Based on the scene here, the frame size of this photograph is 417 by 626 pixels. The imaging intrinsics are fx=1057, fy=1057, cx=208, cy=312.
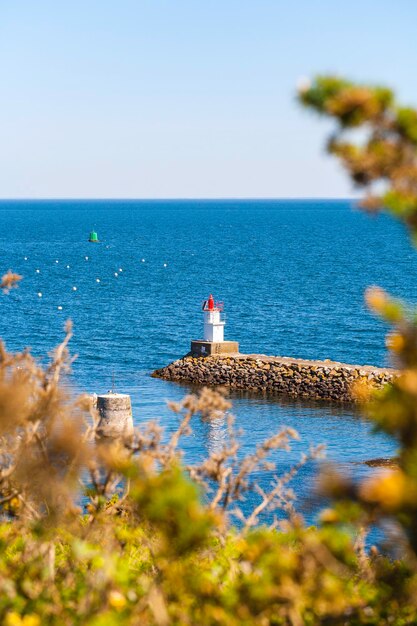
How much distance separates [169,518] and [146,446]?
2473mm

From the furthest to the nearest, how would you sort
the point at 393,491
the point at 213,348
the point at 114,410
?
1. the point at 213,348
2. the point at 114,410
3. the point at 393,491

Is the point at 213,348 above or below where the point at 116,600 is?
below

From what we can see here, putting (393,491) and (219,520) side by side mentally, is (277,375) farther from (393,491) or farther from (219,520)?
(393,491)

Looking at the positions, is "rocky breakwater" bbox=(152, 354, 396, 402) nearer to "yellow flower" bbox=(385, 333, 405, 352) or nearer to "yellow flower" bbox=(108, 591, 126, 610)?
"yellow flower" bbox=(108, 591, 126, 610)

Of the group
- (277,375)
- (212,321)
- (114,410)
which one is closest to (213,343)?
(212,321)

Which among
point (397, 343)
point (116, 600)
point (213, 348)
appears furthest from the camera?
point (213, 348)

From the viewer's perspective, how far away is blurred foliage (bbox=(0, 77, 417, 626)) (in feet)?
19.8

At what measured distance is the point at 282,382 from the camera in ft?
132

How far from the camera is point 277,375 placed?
133 ft

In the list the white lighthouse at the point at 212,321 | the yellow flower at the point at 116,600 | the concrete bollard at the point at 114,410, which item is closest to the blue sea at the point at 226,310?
the yellow flower at the point at 116,600

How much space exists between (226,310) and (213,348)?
23.2m

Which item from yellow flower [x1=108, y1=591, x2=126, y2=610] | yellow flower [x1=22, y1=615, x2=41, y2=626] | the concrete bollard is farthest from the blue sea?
the concrete bollard

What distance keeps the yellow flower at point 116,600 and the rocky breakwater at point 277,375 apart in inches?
1233

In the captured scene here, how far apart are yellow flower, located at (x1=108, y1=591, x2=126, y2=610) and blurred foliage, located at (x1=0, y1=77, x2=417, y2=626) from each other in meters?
0.01
